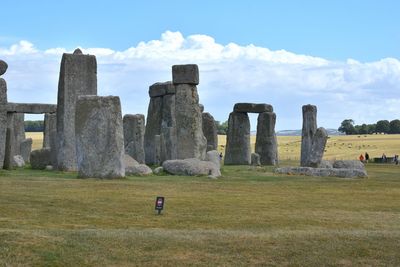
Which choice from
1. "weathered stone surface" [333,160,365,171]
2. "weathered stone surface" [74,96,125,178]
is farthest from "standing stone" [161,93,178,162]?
"weathered stone surface" [74,96,125,178]

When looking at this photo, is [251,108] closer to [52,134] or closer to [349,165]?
[349,165]

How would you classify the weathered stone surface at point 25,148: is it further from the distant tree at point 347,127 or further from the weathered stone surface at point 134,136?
the distant tree at point 347,127

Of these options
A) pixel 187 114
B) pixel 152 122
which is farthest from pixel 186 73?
pixel 152 122

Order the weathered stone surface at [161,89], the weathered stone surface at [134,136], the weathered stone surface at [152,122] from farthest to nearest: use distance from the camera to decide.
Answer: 1. the weathered stone surface at [152,122]
2. the weathered stone surface at [161,89]
3. the weathered stone surface at [134,136]

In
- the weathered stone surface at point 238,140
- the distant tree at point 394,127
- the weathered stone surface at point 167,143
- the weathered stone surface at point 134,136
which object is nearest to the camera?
the weathered stone surface at point 167,143

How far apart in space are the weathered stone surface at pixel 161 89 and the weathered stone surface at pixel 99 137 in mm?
17116

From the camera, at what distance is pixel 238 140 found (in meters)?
49.1

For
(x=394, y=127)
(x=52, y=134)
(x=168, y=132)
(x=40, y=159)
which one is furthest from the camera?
(x=394, y=127)

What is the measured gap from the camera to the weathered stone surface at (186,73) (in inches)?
1364

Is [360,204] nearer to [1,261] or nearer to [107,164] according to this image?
[107,164]

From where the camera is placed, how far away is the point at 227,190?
24766mm

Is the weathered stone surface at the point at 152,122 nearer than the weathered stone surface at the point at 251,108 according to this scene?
Yes

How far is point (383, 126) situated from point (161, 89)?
11127 cm

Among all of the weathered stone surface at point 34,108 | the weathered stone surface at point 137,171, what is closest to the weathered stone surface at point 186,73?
the weathered stone surface at point 137,171
